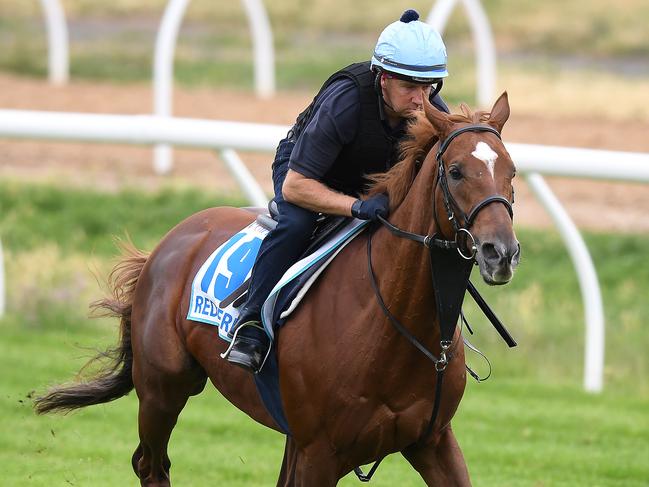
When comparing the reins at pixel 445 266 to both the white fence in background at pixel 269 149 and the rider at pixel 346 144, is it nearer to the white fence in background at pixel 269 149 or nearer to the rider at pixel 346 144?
the rider at pixel 346 144

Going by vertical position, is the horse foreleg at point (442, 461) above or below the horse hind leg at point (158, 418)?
above

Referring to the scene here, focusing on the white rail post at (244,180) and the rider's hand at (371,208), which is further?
the white rail post at (244,180)

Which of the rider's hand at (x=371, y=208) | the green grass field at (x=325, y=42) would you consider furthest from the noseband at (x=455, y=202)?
the green grass field at (x=325, y=42)

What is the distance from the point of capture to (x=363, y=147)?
5.03 metres

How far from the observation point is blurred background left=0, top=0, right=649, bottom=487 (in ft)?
23.8

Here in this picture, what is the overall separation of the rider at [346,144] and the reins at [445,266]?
0.26 m

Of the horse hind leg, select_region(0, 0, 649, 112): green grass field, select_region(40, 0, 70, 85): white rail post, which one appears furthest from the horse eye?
select_region(0, 0, 649, 112): green grass field

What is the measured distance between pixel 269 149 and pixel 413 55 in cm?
379

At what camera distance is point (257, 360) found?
5137 mm

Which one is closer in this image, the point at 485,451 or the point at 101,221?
the point at 485,451

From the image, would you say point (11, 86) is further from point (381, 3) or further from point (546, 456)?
point (381, 3)

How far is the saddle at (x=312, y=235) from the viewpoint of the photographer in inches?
201

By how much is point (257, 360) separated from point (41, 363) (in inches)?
159

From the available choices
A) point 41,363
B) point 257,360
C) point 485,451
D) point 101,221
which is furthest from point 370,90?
point 101,221
